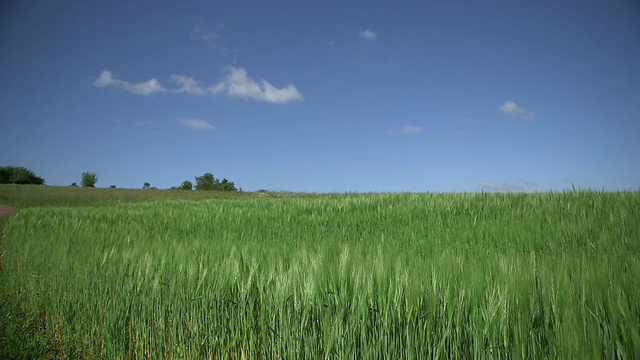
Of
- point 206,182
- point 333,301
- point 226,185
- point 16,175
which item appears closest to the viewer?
point 333,301

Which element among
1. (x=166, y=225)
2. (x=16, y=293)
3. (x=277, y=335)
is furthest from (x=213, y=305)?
(x=166, y=225)

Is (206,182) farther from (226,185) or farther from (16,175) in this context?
(16,175)

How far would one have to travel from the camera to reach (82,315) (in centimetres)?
321

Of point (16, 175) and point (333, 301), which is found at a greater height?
point (16, 175)

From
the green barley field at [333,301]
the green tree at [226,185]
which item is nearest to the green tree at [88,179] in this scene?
the green tree at [226,185]

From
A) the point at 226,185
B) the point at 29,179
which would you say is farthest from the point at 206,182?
the point at 29,179

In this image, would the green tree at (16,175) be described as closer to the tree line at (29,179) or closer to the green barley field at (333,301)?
the tree line at (29,179)

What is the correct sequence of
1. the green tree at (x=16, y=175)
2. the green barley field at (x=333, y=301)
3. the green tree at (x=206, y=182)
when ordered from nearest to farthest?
1. the green barley field at (x=333, y=301)
2. the green tree at (x=16, y=175)
3. the green tree at (x=206, y=182)

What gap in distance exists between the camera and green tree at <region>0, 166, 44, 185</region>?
1172 inches

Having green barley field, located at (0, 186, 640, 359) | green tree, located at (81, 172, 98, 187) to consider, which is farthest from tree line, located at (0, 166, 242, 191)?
green barley field, located at (0, 186, 640, 359)

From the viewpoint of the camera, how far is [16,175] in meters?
30.1

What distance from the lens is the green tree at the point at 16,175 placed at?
97.7 ft

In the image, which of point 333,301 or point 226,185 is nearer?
point 333,301

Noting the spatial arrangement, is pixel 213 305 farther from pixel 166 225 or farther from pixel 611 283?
pixel 166 225
